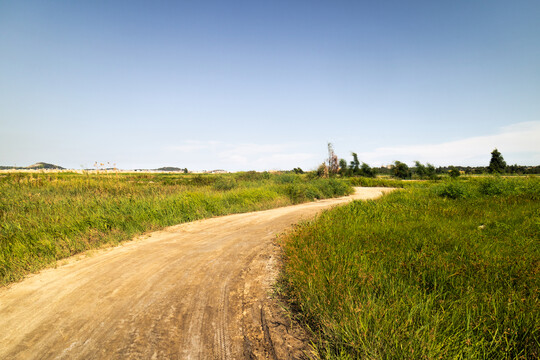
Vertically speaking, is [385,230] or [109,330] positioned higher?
[385,230]

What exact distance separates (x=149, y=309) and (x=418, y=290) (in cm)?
375

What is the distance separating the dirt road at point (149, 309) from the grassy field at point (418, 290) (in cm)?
62

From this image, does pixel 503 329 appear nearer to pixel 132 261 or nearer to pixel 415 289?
pixel 415 289

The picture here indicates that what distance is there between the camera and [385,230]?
574 cm

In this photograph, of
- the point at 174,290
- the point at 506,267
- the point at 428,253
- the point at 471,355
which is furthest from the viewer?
the point at 428,253

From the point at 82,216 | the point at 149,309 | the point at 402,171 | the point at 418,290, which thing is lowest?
the point at 149,309

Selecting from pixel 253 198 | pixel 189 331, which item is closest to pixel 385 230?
pixel 189 331

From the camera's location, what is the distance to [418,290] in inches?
120

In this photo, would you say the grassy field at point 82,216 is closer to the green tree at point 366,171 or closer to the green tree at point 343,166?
the green tree at point 343,166

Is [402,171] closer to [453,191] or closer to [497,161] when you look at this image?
[497,161]

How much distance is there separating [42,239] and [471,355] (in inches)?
340

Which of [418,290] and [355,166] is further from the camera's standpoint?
[355,166]

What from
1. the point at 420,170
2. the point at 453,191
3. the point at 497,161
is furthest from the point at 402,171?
the point at 453,191

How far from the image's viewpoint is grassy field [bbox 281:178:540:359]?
2.11 metres
